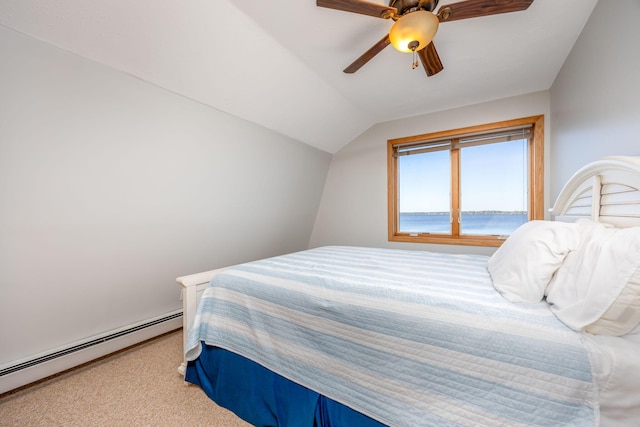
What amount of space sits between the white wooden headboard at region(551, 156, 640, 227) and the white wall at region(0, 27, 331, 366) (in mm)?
2377

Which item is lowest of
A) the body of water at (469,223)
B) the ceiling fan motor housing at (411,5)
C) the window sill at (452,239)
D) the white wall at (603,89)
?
the window sill at (452,239)

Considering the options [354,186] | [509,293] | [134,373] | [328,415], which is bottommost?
[134,373]

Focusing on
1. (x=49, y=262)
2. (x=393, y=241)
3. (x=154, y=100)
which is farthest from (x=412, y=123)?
(x=49, y=262)

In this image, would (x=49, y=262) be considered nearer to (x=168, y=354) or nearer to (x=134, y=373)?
(x=134, y=373)

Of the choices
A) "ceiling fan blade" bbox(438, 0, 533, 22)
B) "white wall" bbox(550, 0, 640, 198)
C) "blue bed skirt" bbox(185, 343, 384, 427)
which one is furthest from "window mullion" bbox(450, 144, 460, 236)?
"blue bed skirt" bbox(185, 343, 384, 427)

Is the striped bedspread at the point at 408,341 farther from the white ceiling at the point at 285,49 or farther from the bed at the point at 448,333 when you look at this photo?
the white ceiling at the point at 285,49

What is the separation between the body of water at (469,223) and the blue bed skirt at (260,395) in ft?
7.85

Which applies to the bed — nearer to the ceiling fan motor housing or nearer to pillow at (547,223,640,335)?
pillow at (547,223,640,335)

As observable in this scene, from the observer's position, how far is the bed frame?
3.48ft

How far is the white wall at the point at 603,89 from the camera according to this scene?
114 cm

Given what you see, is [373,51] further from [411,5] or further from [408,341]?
[408,341]

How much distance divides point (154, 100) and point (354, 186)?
8.03ft

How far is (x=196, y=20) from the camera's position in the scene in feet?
4.45

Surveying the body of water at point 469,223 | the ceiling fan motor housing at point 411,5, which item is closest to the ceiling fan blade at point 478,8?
the ceiling fan motor housing at point 411,5
